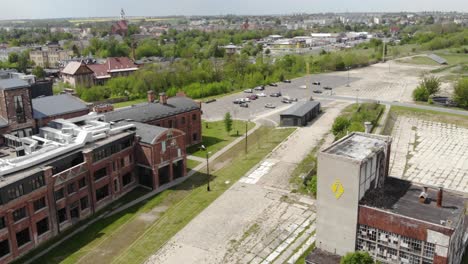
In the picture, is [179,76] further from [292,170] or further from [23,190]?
[23,190]

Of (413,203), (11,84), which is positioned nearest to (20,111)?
(11,84)

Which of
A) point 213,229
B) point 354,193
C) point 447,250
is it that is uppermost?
point 354,193

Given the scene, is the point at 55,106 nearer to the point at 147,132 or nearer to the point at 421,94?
the point at 147,132

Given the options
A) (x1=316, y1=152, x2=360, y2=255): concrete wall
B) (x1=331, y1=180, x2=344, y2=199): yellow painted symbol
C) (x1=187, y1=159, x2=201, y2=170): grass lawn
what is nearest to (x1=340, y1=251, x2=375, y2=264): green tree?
(x1=316, y1=152, x2=360, y2=255): concrete wall

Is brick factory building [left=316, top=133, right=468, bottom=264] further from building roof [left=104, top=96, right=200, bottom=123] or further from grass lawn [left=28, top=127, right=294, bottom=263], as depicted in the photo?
building roof [left=104, top=96, right=200, bottom=123]

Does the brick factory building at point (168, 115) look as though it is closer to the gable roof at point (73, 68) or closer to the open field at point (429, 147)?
the open field at point (429, 147)

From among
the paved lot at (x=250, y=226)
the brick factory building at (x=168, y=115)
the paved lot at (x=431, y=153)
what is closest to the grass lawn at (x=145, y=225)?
the paved lot at (x=250, y=226)

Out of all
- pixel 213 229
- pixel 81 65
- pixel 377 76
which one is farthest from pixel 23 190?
pixel 377 76

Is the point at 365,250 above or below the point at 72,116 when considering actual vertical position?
below
